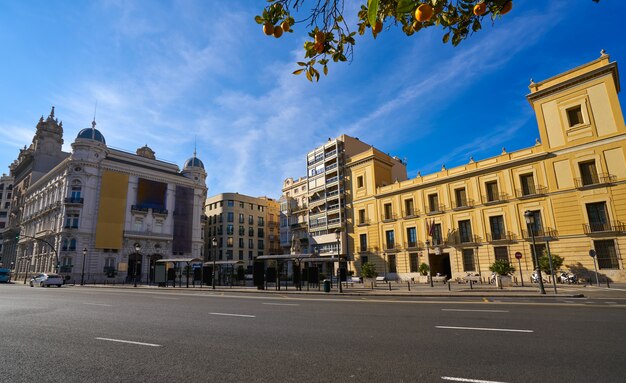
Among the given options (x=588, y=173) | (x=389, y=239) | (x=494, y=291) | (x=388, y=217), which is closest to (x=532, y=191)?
(x=588, y=173)

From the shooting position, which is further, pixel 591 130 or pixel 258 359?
pixel 591 130

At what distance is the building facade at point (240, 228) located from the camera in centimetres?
7494

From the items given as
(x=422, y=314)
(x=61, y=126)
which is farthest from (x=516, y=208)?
(x=61, y=126)

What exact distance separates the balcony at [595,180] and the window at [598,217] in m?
1.65

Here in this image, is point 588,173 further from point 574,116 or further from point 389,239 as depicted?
point 389,239

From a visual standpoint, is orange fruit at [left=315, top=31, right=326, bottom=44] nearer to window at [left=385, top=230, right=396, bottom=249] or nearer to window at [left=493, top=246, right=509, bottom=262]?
window at [left=493, top=246, right=509, bottom=262]

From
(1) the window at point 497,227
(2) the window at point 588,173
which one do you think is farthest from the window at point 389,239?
(2) the window at point 588,173

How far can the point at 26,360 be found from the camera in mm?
5570

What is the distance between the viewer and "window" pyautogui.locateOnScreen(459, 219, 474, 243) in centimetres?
3581

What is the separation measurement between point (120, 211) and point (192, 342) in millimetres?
53946

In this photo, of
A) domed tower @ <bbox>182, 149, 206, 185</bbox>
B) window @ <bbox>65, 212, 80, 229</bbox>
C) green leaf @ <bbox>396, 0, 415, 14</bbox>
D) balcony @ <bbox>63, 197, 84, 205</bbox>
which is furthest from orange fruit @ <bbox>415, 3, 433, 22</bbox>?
domed tower @ <bbox>182, 149, 206, 185</bbox>

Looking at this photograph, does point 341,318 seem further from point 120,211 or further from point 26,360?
point 120,211

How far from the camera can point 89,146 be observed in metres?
52.1

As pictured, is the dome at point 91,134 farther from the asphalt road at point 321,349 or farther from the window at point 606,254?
the window at point 606,254
